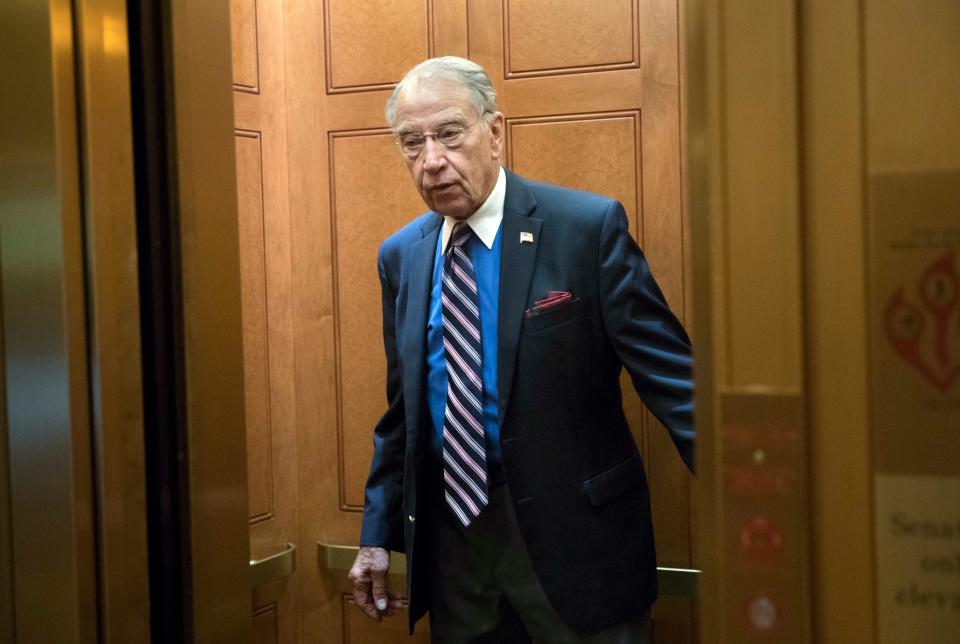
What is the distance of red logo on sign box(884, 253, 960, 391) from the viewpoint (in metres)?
A: 0.74

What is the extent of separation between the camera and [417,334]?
7.08 ft

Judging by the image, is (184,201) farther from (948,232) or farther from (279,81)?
(279,81)

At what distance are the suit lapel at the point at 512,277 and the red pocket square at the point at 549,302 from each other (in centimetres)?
2

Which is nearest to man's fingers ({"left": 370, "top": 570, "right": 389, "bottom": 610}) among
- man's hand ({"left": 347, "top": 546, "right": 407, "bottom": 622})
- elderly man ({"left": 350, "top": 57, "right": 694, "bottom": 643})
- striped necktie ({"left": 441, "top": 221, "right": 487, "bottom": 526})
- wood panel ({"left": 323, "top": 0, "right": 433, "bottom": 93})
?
man's hand ({"left": 347, "top": 546, "right": 407, "bottom": 622})

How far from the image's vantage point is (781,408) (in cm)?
79

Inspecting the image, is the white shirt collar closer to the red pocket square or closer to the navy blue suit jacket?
the navy blue suit jacket

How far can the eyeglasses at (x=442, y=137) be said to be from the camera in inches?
83.0

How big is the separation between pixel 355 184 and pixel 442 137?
66 centimetres

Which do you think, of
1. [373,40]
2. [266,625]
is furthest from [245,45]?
[266,625]

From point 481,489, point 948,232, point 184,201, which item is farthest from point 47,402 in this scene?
point 481,489

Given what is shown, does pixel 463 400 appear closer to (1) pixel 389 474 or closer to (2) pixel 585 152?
(1) pixel 389 474

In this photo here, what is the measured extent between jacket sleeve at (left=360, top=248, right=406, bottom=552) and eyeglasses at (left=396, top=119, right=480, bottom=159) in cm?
34

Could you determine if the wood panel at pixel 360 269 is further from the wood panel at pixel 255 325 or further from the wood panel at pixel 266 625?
the wood panel at pixel 266 625

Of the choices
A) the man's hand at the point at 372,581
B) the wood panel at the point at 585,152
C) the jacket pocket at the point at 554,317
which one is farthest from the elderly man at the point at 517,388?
the wood panel at the point at 585,152
